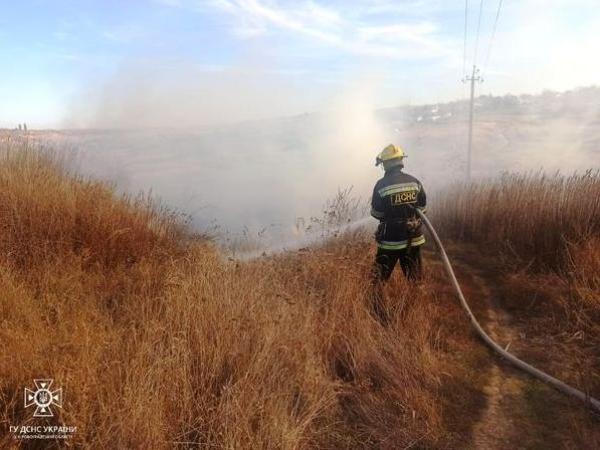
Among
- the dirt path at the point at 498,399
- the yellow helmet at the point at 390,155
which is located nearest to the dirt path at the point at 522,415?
the dirt path at the point at 498,399

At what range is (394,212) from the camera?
545 centimetres

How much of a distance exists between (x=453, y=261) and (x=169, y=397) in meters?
6.09

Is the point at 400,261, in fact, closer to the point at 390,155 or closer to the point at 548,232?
the point at 390,155

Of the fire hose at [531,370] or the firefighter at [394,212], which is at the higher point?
the firefighter at [394,212]

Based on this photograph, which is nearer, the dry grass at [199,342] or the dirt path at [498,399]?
the dry grass at [199,342]

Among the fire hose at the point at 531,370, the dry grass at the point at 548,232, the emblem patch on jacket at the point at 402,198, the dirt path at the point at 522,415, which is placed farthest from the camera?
the emblem patch on jacket at the point at 402,198

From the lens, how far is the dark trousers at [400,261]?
553 cm

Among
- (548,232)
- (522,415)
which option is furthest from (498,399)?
(548,232)

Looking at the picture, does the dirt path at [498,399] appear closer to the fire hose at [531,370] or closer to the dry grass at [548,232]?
the fire hose at [531,370]

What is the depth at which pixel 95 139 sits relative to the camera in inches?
922

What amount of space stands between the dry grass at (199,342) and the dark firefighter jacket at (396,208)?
48 cm

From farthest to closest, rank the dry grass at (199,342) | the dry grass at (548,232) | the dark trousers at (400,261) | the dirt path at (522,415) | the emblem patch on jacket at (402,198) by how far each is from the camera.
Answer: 1. the dark trousers at (400,261)
2. the emblem patch on jacket at (402,198)
3. the dry grass at (548,232)
4. the dirt path at (522,415)
5. the dry grass at (199,342)

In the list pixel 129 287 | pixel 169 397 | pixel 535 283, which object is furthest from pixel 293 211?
pixel 169 397

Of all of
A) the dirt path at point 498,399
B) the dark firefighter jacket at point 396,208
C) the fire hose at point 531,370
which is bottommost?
the dirt path at point 498,399
